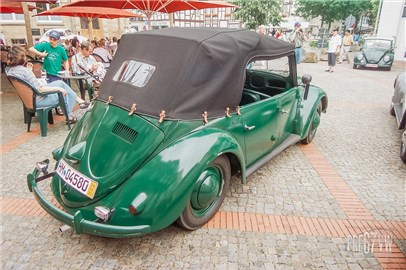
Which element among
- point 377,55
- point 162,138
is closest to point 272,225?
point 162,138

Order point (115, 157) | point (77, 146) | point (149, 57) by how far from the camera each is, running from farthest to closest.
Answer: point (149, 57), point (77, 146), point (115, 157)

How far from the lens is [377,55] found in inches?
560

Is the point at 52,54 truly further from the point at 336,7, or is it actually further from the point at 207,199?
the point at 336,7

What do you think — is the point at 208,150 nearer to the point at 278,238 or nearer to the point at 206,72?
the point at 206,72

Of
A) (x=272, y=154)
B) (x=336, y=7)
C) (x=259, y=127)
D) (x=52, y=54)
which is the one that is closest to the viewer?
(x=259, y=127)

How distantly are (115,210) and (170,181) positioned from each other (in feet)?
1.58

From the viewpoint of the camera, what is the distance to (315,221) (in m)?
3.02

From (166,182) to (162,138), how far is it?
0.41 meters

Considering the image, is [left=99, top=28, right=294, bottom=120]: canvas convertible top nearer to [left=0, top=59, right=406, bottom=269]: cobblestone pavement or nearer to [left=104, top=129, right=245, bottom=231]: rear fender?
[left=104, top=129, right=245, bottom=231]: rear fender

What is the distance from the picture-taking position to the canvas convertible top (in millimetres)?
2689

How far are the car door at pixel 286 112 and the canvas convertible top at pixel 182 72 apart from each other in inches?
32.4

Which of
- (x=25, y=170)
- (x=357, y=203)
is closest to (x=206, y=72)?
(x=357, y=203)

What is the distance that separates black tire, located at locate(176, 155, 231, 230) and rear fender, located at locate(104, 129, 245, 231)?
0.16 meters

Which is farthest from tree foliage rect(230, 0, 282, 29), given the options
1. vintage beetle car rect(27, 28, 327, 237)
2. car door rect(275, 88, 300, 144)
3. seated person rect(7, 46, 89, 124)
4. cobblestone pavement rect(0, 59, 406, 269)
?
vintage beetle car rect(27, 28, 327, 237)
